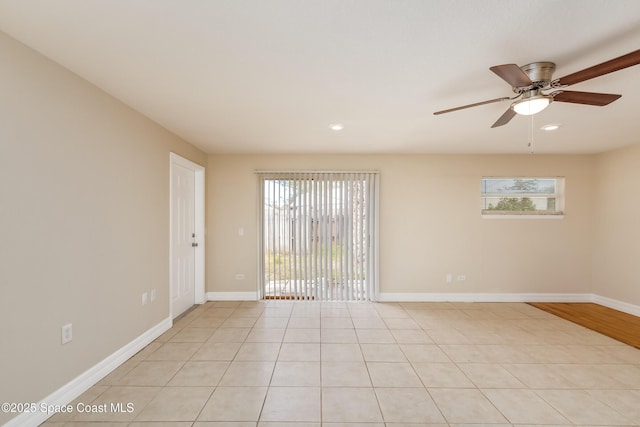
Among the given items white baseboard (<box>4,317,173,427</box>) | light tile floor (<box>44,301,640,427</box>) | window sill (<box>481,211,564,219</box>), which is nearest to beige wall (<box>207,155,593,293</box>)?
window sill (<box>481,211,564,219</box>)

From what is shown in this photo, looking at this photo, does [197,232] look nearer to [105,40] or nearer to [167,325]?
[167,325]

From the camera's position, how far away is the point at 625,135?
3.56m

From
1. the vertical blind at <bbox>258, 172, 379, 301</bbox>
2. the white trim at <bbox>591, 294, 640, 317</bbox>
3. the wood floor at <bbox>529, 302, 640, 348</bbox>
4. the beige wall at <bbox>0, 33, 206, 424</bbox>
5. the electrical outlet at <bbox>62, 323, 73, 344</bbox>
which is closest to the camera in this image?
the beige wall at <bbox>0, 33, 206, 424</bbox>

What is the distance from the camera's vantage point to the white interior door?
378 cm

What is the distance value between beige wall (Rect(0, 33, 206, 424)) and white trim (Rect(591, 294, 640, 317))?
Result: 6250 mm

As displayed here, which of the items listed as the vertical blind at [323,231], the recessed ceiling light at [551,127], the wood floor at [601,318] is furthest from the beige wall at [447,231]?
the recessed ceiling light at [551,127]

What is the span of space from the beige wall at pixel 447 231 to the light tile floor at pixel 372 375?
0.93 meters

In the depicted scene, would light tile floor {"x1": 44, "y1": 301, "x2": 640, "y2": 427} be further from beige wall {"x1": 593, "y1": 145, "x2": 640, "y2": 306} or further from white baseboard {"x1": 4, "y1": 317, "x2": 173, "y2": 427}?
beige wall {"x1": 593, "y1": 145, "x2": 640, "y2": 306}

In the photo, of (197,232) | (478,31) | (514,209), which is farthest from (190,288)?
(514,209)

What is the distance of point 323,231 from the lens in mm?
4570

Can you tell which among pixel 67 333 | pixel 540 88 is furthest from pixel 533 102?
pixel 67 333

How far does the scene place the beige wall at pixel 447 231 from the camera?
4629 millimetres

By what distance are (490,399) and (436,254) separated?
2.69 m

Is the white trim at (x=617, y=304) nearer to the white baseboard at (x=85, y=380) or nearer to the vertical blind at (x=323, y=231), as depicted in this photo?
the vertical blind at (x=323, y=231)
